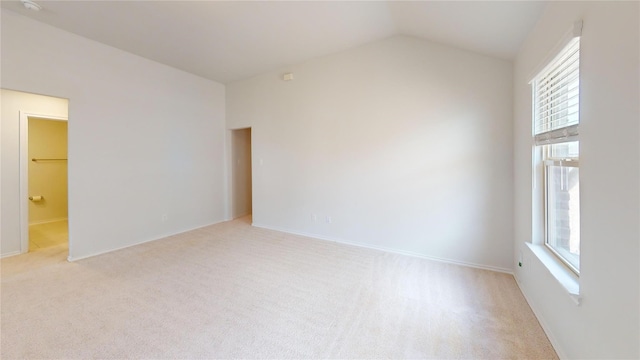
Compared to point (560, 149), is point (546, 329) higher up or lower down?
lower down

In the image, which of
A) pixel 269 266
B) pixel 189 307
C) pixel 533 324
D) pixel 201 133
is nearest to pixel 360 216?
pixel 269 266

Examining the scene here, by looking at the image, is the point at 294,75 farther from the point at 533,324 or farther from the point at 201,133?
the point at 533,324

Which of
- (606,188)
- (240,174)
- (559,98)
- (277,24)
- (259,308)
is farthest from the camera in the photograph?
(240,174)

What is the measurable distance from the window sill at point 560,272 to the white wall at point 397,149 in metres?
0.82

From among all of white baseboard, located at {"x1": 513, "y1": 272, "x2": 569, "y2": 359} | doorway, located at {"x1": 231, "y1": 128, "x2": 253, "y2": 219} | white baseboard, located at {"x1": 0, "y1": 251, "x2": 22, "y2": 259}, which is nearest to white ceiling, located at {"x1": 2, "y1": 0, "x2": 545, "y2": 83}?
doorway, located at {"x1": 231, "y1": 128, "x2": 253, "y2": 219}

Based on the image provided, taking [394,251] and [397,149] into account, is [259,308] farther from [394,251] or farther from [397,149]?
[397,149]

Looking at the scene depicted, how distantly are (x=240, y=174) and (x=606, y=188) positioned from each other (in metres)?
5.63

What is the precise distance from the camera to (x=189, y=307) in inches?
84.8

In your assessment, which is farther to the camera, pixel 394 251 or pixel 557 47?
pixel 394 251

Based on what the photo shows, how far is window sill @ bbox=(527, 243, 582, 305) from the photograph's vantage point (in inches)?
58.0

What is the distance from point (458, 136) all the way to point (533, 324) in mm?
2017

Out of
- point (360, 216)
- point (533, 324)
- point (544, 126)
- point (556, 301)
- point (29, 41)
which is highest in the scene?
point (29, 41)

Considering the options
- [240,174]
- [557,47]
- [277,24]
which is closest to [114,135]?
[240,174]

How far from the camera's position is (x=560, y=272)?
1726 millimetres
